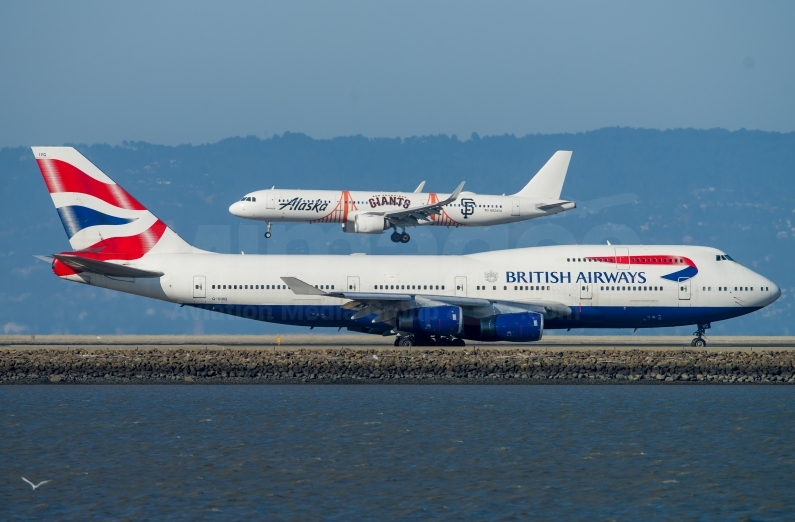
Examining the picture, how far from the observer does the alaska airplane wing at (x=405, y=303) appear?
152 ft

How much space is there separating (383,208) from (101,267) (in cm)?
2871

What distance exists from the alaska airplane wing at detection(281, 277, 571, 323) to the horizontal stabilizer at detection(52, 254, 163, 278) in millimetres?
6886

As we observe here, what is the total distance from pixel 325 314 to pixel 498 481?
74.2ft

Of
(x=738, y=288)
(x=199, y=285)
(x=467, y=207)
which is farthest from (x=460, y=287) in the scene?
(x=467, y=207)

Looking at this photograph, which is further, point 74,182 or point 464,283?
point 74,182

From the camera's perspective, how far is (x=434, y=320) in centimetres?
4625

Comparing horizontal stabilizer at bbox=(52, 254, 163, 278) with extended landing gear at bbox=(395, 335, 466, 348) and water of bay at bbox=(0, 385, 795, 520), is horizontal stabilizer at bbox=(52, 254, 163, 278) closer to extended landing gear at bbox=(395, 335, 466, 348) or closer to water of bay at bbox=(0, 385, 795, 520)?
water of bay at bbox=(0, 385, 795, 520)

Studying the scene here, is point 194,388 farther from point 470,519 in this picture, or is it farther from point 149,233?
point 470,519

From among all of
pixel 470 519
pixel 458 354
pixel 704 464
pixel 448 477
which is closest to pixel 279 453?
pixel 448 477

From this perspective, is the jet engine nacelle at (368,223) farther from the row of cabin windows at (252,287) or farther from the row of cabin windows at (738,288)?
the row of cabin windows at (738,288)

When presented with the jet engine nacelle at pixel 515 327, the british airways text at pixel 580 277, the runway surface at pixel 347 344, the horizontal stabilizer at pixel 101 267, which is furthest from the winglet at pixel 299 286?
the british airways text at pixel 580 277

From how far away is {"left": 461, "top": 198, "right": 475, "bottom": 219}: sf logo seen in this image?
249ft

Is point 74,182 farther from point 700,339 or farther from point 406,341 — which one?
point 700,339

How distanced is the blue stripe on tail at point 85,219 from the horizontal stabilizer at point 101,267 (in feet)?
11.3
